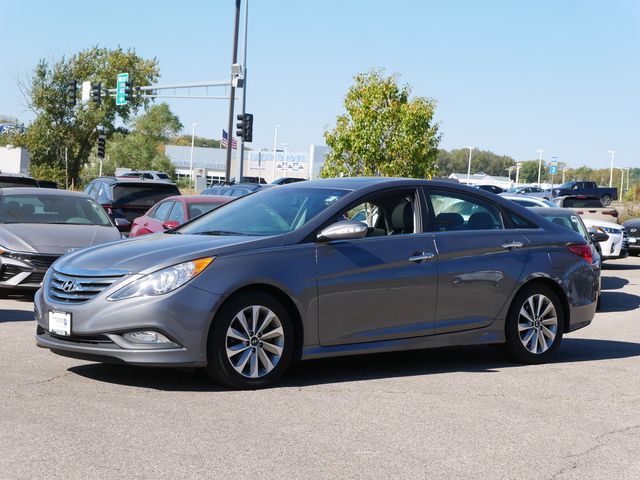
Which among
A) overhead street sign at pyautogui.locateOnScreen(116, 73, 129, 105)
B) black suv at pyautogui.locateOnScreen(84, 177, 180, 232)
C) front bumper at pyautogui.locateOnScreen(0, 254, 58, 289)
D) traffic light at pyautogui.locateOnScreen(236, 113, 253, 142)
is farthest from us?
overhead street sign at pyautogui.locateOnScreen(116, 73, 129, 105)

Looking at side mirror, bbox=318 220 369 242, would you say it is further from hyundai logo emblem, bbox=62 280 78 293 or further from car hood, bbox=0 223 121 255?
car hood, bbox=0 223 121 255

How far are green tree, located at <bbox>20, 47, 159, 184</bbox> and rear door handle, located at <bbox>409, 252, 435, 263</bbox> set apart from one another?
2312 inches

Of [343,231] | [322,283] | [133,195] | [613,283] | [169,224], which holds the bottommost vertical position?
[613,283]

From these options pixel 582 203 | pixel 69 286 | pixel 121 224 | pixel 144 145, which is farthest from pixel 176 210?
pixel 144 145

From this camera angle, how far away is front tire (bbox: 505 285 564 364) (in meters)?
8.82

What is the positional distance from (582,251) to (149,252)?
4179mm

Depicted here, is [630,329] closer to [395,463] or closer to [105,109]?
[395,463]

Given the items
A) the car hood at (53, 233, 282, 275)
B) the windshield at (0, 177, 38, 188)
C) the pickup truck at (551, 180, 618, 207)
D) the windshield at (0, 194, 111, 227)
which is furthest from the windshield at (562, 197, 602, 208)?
the pickup truck at (551, 180, 618, 207)

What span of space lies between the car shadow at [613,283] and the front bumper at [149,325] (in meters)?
13.6

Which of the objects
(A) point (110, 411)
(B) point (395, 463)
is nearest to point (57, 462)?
(A) point (110, 411)

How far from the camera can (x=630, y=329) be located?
12.5 meters

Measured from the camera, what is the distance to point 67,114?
218 ft

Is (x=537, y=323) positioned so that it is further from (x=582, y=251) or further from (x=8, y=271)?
(x=8, y=271)

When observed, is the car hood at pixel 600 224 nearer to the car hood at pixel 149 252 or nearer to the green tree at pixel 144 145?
the car hood at pixel 149 252
